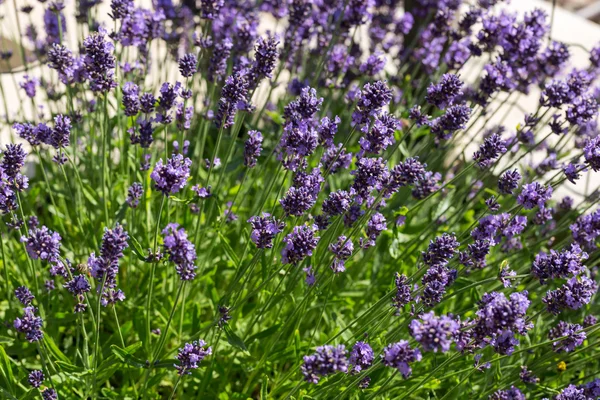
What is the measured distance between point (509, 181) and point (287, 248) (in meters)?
1.08

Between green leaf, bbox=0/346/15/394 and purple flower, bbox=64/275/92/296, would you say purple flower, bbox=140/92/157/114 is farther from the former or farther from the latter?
green leaf, bbox=0/346/15/394

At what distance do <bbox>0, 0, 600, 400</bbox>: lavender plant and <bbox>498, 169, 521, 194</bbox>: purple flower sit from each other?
0.29 feet

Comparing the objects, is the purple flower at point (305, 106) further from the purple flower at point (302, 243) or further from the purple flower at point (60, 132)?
the purple flower at point (60, 132)

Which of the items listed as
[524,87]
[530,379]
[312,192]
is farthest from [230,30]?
[530,379]

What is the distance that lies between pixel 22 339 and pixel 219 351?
0.89m

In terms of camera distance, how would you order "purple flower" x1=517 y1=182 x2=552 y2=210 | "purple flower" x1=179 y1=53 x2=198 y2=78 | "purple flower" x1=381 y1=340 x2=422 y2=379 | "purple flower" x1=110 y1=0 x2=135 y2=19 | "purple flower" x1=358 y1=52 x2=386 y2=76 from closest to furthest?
"purple flower" x1=381 y1=340 x2=422 y2=379, "purple flower" x1=517 y1=182 x2=552 y2=210, "purple flower" x1=179 y1=53 x2=198 y2=78, "purple flower" x1=110 y1=0 x2=135 y2=19, "purple flower" x1=358 y1=52 x2=386 y2=76

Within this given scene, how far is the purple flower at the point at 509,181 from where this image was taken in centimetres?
272

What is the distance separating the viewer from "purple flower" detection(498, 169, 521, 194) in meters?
2.72

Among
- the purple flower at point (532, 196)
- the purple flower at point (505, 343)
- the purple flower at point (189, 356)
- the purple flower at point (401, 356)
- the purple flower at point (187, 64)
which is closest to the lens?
the purple flower at point (401, 356)

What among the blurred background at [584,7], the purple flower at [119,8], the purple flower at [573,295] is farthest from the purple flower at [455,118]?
the blurred background at [584,7]

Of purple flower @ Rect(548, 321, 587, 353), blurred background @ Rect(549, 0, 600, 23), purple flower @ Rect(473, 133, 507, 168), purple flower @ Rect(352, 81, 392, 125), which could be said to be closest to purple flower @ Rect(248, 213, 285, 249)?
purple flower @ Rect(352, 81, 392, 125)

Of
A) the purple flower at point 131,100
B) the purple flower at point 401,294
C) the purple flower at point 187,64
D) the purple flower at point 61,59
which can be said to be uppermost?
the purple flower at point 61,59

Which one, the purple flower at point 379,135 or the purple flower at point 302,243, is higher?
the purple flower at point 379,135

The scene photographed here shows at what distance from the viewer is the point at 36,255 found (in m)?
2.13
